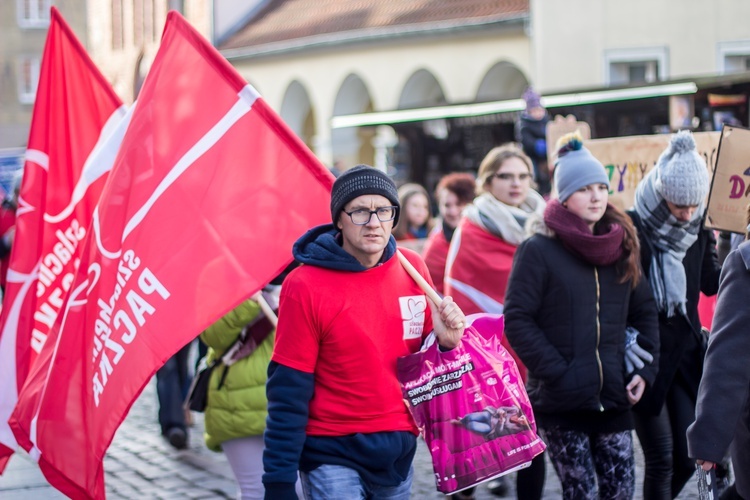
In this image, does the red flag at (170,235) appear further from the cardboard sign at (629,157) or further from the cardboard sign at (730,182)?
the cardboard sign at (629,157)

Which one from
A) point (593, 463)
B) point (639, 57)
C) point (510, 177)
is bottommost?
point (593, 463)

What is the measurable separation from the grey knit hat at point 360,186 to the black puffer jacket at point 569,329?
4.24 ft

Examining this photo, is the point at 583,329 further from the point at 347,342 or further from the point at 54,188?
the point at 54,188

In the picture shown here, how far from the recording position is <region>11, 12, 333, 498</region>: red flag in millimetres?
4750

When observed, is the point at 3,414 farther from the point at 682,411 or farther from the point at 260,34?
the point at 260,34

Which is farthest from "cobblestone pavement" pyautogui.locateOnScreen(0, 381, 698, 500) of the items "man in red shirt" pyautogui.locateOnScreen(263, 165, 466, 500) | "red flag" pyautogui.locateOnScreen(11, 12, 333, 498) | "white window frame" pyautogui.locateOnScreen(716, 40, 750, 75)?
"white window frame" pyautogui.locateOnScreen(716, 40, 750, 75)

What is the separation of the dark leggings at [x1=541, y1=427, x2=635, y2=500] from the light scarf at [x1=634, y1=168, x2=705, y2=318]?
26.6 inches

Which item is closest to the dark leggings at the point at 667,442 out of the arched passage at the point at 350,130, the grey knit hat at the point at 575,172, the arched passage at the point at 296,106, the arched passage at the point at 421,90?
the grey knit hat at the point at 575,172

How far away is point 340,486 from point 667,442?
2.03 metres

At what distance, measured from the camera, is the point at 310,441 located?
4.23 metres

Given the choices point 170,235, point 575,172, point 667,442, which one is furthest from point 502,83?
point 170,235

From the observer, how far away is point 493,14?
2638 cm

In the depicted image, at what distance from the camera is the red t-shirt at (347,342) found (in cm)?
417

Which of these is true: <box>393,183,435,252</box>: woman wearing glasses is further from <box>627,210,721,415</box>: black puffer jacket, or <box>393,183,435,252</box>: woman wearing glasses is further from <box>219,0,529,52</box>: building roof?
<box>219,0,529,52</box>: building roof
